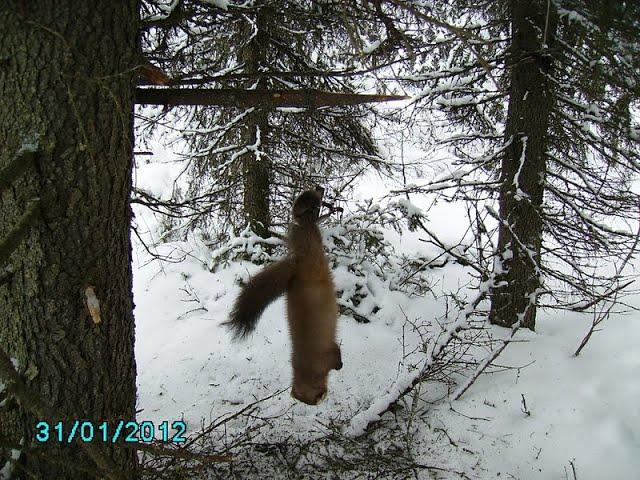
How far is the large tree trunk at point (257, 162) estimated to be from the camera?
6.71m

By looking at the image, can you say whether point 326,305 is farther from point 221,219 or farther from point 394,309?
point 221,219

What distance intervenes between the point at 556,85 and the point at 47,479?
20.6ft

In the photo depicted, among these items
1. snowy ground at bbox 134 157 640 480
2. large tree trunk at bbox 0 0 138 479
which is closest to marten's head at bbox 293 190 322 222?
large tree trunk at bbox 0 0 138 479

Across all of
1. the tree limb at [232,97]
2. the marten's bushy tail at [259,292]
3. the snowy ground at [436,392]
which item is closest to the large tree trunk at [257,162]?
the snowy ground at [436,392]

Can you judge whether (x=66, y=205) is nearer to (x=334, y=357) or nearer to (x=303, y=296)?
(x=303, y=296)

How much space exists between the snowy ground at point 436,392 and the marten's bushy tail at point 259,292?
2.16 metres

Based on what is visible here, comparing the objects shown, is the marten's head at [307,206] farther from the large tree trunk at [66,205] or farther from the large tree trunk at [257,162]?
the large tree trunk at [257,162]

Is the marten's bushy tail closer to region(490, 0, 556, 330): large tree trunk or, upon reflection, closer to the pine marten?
the pine marten

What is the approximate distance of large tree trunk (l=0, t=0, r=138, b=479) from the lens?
2.31m

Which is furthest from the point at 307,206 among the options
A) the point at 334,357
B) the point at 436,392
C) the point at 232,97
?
the point at 436,392

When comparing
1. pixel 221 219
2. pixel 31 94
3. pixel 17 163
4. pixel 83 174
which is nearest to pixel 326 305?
pixel 83 174

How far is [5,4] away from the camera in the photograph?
217 centimetres

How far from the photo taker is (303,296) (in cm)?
241

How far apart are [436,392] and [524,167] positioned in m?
2.99
